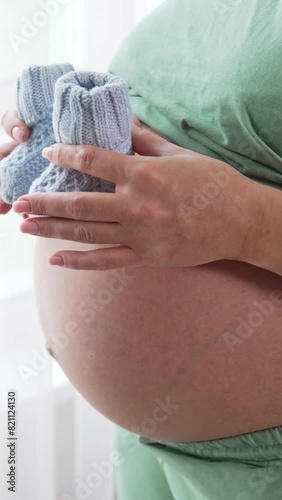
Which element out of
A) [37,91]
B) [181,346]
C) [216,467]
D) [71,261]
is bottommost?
[216,467]

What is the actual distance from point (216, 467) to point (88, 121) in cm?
43

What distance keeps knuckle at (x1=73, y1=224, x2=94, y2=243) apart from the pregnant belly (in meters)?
0.13

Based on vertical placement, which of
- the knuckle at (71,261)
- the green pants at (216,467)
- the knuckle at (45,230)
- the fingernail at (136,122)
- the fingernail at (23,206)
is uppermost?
the fingernail at (136,122)

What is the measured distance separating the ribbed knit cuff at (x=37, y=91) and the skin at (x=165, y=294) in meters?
0.13

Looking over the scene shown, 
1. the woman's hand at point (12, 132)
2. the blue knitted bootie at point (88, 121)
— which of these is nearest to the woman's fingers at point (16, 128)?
the woman's hand at point (12, 132)

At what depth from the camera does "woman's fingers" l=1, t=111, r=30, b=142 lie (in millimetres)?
785

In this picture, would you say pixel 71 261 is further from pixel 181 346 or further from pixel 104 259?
pixel 181 346

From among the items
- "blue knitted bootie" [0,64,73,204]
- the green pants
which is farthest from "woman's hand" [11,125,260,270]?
the green pants

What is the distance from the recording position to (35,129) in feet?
2.58

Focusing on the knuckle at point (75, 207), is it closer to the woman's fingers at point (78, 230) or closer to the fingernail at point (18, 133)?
the woman's fingers at point (78, 230)

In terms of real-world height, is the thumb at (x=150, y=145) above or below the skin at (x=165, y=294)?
above

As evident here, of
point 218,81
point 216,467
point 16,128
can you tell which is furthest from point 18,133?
point 216,467

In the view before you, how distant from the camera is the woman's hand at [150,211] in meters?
0.60

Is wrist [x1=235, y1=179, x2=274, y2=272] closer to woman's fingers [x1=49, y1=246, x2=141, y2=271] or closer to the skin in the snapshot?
the skin
